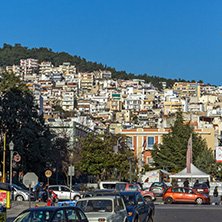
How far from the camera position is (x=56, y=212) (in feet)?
45.5

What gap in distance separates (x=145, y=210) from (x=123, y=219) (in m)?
3.37

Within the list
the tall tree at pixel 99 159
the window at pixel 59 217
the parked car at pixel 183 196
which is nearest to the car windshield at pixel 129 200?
the window at pixel 59 217

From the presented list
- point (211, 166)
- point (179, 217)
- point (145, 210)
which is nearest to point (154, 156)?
point (211, 166)

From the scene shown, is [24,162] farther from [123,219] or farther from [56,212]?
[56,212]

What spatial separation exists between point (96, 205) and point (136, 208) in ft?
8.11

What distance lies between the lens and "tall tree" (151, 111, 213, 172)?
86.4 meters

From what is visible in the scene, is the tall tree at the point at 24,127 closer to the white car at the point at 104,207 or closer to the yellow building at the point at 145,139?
the white car at the point at 104,207

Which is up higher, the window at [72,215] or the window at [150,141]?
the window at [150,141]

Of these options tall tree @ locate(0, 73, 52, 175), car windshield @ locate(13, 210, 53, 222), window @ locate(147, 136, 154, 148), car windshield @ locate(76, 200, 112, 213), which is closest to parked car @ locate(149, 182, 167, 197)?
tall tree @ locate(0, 73, 52, 175)

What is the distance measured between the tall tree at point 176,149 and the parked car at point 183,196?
45.5m

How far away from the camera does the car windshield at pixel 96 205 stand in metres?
17.5

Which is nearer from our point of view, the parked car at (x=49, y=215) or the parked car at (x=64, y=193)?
the parked car at (x=49, y=215)

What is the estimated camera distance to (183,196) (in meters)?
39.0

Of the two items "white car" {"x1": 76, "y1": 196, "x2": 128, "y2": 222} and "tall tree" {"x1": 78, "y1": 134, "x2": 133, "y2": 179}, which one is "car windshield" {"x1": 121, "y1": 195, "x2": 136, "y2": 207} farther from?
"tall tree" {"x1": 78, "y1": 134, "x2": 133, "y2": 179}
